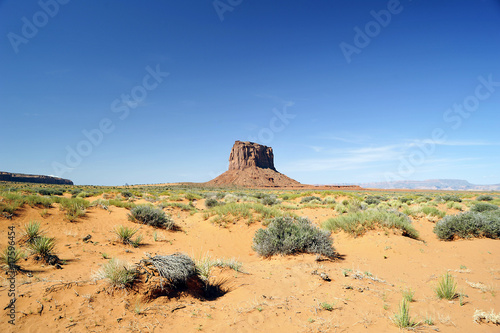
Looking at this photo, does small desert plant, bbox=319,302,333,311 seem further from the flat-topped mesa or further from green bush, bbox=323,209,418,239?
the flat-topped mesa

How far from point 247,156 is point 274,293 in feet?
394

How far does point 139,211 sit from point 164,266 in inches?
323

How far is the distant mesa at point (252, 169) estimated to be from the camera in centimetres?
10788

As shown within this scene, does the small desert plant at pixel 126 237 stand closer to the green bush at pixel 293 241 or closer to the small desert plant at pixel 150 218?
the small desert plant at pixel 150 218

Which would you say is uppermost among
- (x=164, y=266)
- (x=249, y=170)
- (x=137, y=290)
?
(x=249, y=170)

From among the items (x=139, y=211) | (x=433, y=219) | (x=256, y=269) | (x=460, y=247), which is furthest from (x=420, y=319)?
(x=433, y=219)

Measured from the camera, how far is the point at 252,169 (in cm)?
11794

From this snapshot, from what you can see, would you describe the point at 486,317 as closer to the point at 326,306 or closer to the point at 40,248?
the point at 326,306

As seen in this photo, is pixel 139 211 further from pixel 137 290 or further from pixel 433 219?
pixel 433 219

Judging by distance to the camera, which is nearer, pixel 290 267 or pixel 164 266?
pixel 164 266

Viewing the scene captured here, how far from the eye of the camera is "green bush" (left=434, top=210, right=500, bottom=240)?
9.95 m

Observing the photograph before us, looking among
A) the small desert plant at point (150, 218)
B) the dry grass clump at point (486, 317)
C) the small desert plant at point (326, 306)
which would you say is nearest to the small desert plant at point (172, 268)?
the small desert plant at point (326, 306)

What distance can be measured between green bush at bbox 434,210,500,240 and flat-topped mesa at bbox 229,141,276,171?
4350 inches

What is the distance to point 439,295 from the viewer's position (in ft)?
15.9
